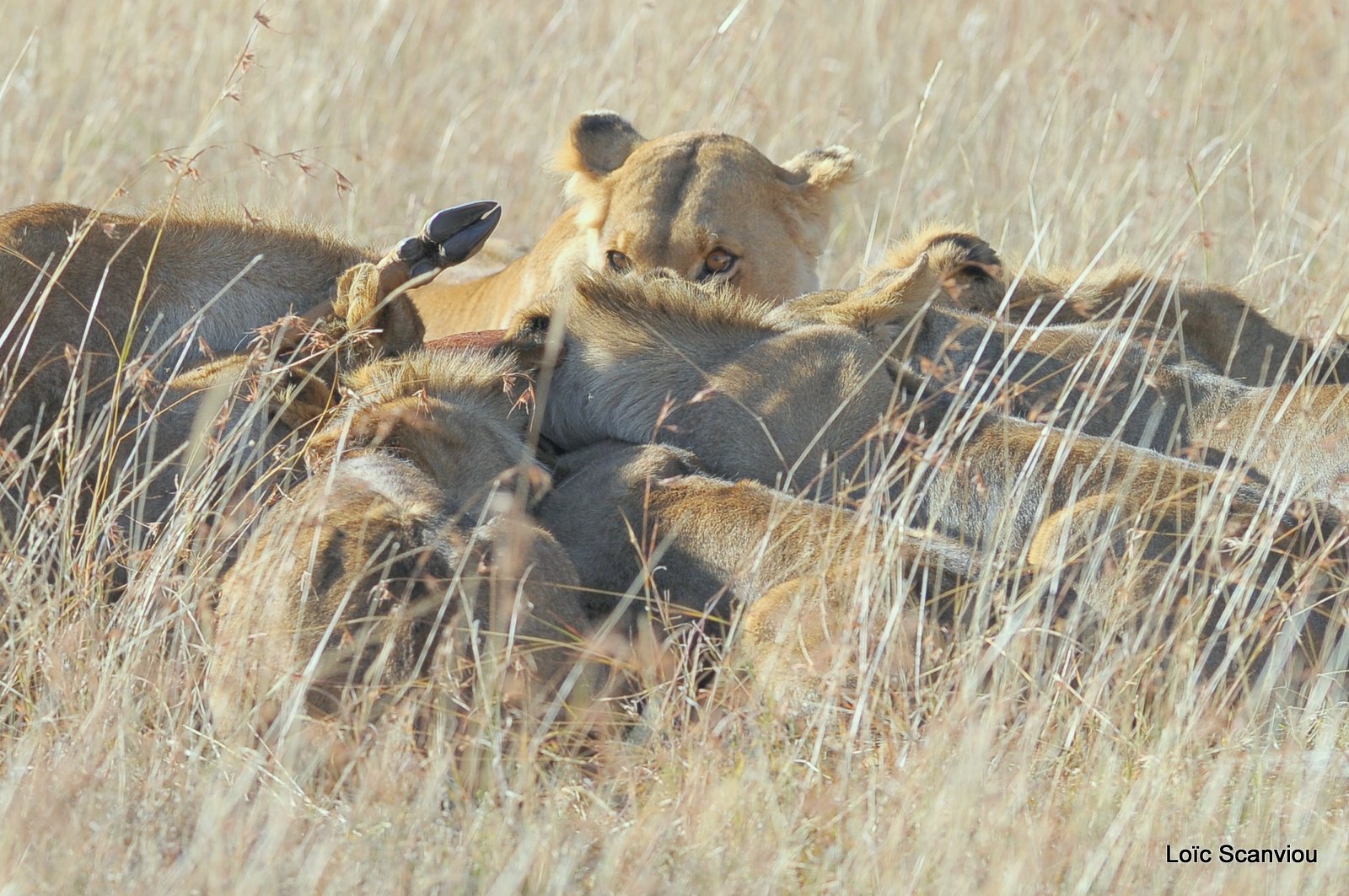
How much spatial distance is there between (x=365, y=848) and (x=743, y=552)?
110cm

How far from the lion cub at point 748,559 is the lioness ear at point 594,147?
243 centimetres

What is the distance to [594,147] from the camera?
6180 millimetres

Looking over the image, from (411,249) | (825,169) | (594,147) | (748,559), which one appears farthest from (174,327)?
(825,169)

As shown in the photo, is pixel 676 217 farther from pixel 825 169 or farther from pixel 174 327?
pixel 174 327

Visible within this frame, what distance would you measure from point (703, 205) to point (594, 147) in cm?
72

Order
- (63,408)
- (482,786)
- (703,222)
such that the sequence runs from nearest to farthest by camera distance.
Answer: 1. (482,786)
2. (63,408)
3. (703,222)

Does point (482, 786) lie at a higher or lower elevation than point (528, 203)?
lower

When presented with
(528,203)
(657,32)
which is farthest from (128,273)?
(657,32)

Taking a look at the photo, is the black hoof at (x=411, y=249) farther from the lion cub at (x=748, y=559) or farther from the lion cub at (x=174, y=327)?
the lion cub at (x=748, y=559)

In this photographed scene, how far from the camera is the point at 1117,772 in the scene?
9.70ft

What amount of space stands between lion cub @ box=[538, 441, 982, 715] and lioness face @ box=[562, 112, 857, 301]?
1.74m

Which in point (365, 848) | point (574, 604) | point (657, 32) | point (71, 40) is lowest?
point (365, 848)

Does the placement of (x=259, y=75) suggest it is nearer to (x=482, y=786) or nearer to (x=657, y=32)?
(x=657, y=32)

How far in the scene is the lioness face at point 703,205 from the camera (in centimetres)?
561
